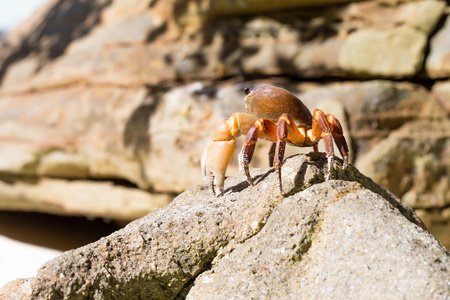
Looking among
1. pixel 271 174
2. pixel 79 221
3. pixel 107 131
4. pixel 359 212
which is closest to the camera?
pixel 359 212

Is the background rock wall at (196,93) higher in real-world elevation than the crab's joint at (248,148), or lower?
lower

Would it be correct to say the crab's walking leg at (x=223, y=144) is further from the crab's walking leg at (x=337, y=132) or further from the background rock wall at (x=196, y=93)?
the background rock wall at (x=196, y=93)

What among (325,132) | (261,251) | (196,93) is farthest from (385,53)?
(261,251)

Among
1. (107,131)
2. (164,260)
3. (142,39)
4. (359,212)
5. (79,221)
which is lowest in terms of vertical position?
(79,221)

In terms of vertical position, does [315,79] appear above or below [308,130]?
below

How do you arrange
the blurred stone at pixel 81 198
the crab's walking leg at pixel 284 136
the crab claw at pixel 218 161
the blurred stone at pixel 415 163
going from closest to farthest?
the crab's walking leg at pixel 284 136 → the crab claw at pixel 218 161 → the blurred stone at pixel 415 163 → the blurred stone at pixel 81 198

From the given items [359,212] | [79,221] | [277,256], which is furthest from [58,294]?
[79,221]

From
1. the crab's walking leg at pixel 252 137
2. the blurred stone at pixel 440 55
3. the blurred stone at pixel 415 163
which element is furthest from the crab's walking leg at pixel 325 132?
the blurred stone at pixel 440 55

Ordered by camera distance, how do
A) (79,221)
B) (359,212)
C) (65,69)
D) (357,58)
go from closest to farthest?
1. (359,212)
2. (357,58)
3. (65,69)
4. (79,221)

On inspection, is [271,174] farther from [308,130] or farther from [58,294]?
[58,294]
